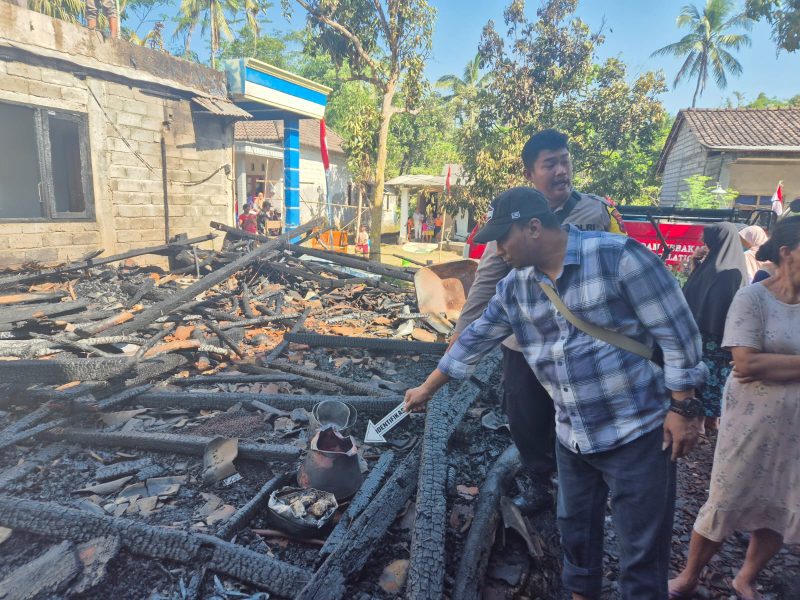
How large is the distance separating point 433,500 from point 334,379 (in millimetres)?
2663

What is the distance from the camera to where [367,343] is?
6402 mm

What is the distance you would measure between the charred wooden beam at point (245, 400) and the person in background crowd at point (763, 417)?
2.69 metres

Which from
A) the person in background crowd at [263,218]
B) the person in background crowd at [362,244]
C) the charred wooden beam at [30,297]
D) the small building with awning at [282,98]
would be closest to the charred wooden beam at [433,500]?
the charred wooden beam at [30,297]

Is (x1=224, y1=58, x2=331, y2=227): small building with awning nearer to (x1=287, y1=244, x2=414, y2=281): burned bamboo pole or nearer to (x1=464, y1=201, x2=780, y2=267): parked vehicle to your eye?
(x1=287, y1=244, x2=414, y2=281): burned bamboo pole

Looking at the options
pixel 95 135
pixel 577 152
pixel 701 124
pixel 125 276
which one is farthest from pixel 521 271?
pixel 701 124

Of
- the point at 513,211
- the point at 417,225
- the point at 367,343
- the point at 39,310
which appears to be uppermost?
the point at 513,211

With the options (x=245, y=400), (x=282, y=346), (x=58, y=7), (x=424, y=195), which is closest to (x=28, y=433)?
(x=245, y=400)

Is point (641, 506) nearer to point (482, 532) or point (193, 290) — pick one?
point (482, 532)

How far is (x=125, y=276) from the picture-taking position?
9062 millimetres

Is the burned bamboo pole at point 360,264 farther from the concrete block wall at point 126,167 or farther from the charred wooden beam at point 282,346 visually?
the concrete block wall at point 126,167

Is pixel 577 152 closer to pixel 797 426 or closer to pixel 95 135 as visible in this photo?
pixel 95 135

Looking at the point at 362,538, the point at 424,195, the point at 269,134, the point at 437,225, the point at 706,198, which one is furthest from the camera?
the point at 424,195

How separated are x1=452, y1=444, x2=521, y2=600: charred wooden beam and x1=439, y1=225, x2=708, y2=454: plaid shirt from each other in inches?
38.9

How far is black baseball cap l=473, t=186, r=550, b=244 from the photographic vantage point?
1.95m
